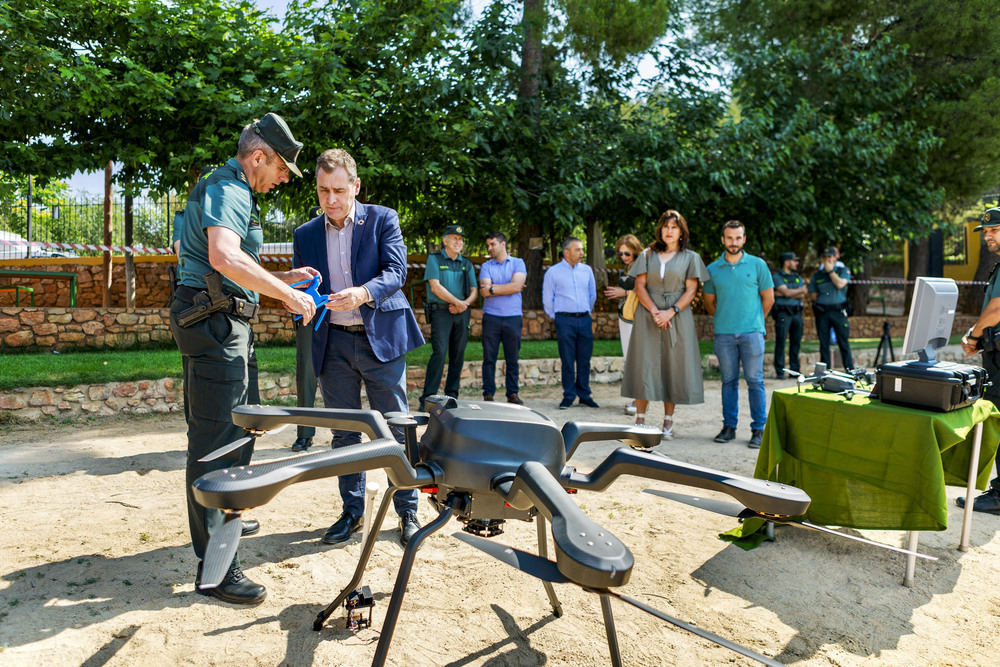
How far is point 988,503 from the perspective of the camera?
171 inches

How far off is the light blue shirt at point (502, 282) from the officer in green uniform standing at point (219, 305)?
4.95 m

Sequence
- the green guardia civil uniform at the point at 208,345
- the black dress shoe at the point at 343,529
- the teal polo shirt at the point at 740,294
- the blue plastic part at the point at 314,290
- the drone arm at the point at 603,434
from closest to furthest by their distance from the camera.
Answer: the drone arm at the point at 603,434 < the green guardia civil uniform at the point at 208,345 < the blue plastic part at the point at 314,290 < the black dress shoe at the point at 343,529 < the teal polo shirt at the point at 740,294

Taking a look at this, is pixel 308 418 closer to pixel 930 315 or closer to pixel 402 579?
pixel 402 579

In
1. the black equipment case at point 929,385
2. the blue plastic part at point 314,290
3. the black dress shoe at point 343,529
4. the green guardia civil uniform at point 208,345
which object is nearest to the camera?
the green guardia civil uniform at point 208,345

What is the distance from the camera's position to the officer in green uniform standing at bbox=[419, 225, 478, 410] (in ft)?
24.2

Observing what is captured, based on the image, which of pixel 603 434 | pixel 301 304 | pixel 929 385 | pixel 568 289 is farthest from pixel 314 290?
pixel 568 289

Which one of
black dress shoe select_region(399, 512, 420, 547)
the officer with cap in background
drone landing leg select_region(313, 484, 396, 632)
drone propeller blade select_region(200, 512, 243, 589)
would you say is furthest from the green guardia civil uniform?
the officer with cap in background

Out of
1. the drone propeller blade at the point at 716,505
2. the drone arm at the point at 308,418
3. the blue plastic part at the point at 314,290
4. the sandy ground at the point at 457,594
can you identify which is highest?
the blue plastic part at the point at 314,290

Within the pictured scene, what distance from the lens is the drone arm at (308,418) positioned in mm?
1478

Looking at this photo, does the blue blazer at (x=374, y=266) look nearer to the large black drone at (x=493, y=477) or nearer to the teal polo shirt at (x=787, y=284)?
the large black drone at (x=493, y=477)

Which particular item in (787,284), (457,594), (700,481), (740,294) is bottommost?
(457,594)

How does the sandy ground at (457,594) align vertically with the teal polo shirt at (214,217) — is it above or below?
below

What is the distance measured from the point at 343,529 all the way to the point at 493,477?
2.45 metres

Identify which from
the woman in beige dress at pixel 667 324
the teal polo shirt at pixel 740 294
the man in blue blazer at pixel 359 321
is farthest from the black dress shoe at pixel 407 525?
the teal polo shirt at pixel 740 294
